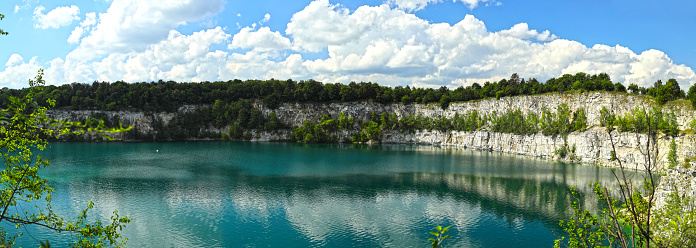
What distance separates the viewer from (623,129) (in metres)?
59.6

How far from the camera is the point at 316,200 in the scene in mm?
35156

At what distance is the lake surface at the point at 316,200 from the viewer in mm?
25578

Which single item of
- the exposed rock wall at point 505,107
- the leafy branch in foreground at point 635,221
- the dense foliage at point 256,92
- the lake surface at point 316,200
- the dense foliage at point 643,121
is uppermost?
the dense foliage at point 256,92

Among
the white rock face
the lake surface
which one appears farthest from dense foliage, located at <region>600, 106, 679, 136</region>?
the lake surface

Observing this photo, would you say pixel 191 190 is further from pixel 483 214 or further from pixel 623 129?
pixel 623 129

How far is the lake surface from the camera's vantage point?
25.6 meters

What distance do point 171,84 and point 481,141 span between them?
86.6 m

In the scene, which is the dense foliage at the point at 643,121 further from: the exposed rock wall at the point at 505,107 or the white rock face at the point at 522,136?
the exposed rock wall at the point at 505,107

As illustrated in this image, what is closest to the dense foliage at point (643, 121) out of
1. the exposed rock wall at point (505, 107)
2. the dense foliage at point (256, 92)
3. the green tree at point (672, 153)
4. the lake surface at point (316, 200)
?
the exposed rock wall at point (505, 107)

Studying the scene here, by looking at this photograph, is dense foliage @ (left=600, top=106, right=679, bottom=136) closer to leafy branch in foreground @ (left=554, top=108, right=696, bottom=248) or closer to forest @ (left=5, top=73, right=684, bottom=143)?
forest @ (left=5, top=73, right=684, bottom=143)

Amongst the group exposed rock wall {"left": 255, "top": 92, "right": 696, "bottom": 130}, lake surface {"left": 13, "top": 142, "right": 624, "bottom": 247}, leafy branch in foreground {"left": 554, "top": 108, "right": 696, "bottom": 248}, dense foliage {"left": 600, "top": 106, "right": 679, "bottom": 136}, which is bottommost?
lake surface {"left": 13, "top": 142, "right": 624, "bottom": 247}

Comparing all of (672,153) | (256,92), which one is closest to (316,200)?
(672,153)

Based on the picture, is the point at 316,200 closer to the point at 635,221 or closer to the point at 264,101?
the point at 635,221

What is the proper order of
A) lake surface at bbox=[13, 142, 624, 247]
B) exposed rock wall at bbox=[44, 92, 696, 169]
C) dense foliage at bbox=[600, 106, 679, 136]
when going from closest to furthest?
1. lake surface at bbox=[13, 142, 624, 247]
2. dense foliage at bbox=[600, 106, 679, 136]
3. exposed rock wall at bbox=[44, 92, 696, 169]
